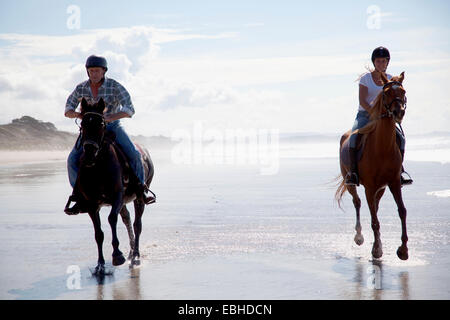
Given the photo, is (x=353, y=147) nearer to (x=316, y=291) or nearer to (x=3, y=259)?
(x=316, y=291)

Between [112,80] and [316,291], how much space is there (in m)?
4.15

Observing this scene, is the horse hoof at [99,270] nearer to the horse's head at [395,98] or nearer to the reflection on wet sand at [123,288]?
the reflection on wet sand at [123,288]

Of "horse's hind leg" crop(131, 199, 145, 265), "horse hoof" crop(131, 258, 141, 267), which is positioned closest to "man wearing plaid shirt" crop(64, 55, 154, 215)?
"horse's hind leg" crop(131, 199, 145, 265)

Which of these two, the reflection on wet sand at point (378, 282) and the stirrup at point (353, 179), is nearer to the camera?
the reflection on wet sand at point (378, 282)

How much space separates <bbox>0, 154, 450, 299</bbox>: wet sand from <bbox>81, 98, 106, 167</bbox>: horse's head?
153cm

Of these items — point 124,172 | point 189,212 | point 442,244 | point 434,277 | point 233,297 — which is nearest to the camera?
point 233,297

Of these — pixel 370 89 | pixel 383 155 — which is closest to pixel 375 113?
pixel 383 155

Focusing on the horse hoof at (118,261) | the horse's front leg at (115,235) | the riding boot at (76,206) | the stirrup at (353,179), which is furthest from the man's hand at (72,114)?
the stirrup at (353,179)

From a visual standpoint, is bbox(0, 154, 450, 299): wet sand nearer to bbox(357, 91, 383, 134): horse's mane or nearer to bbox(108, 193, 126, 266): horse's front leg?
bbox(108, 193, 126, 266): horse's front leg

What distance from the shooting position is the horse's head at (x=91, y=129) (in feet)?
25.7

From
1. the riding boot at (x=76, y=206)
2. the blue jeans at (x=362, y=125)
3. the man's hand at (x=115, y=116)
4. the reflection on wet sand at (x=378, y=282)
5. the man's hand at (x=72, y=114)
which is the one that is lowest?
the reflection on wet sand at (x=378, y=282)
